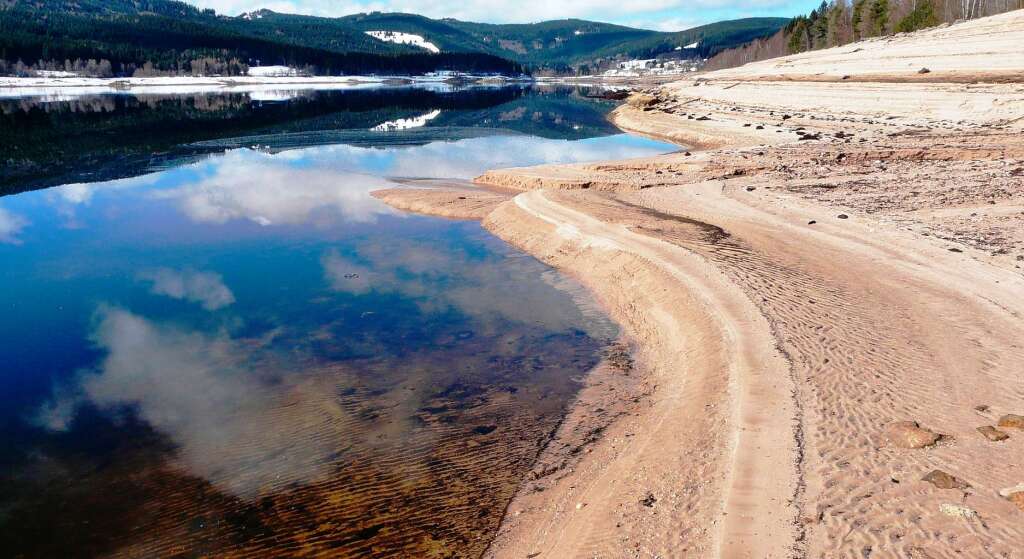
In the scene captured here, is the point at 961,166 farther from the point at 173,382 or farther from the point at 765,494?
the point at 173,382

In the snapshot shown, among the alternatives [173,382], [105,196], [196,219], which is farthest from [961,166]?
[105,196]

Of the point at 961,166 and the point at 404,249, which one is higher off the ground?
the point at 961,166

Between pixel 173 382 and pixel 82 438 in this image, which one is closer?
pixel 82 438

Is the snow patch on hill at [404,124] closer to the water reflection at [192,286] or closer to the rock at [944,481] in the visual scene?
the water reflection at [192,286]

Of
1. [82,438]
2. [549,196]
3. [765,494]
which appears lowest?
[82,438]

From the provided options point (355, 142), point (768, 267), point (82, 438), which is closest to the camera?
point (82, 438)

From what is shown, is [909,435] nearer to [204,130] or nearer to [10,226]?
[10,226]

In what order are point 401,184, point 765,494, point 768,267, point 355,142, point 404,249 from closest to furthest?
point 765,494 < point 768,267 < point 404,249 < point 401,184 < point 355,142

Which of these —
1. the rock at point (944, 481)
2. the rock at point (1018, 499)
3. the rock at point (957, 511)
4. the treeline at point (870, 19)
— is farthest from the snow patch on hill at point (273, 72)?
the rock at point (1018, 499)
